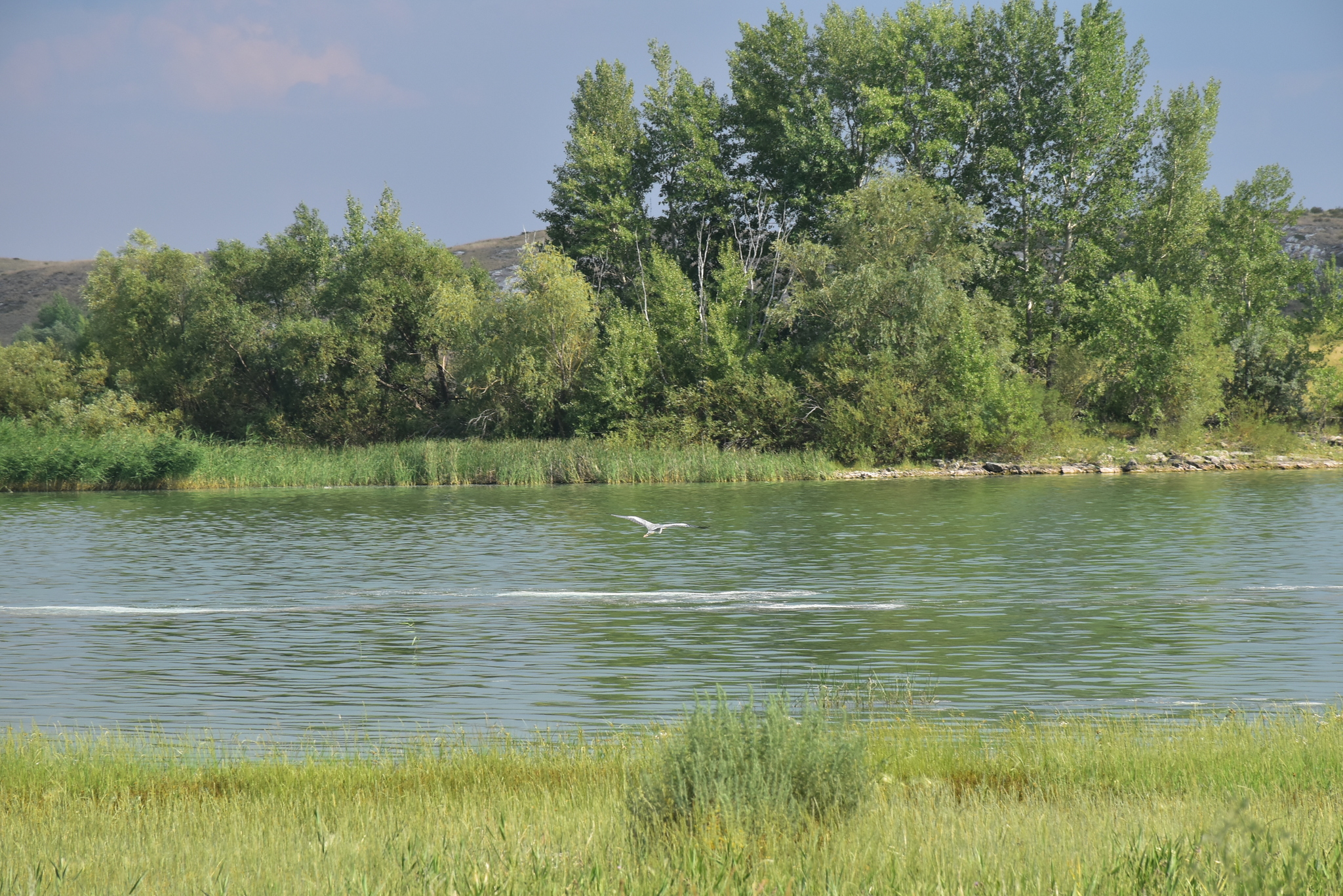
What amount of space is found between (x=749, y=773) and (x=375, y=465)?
47.8m

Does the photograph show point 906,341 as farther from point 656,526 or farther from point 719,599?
point 719,599

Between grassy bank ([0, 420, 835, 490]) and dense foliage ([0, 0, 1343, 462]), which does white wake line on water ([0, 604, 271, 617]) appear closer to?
grassy bank ([0, 420, 835, 490])

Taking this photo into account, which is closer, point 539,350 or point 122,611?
point 122,611

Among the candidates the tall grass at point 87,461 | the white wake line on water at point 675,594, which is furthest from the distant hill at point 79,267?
the white wake line on water at point 675,594

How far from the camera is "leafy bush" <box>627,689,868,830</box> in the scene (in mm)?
5785

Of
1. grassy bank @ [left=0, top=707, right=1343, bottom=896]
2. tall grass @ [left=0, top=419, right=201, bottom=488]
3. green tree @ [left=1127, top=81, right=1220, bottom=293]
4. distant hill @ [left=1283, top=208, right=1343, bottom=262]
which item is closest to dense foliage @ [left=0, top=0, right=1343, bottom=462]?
green tree @ [left=1127, top=81, right=1220, bottom=293]

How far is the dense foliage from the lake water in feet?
70.2

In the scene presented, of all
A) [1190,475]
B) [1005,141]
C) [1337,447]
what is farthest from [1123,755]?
[1005,141]

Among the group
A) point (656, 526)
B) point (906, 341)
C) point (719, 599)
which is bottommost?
point (719, 599)

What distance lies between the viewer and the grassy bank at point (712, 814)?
494 cm

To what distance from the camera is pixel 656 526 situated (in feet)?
79.2

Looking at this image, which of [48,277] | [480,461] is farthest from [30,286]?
[480,461]

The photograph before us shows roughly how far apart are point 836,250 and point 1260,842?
53.3m

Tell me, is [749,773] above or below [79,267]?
below
